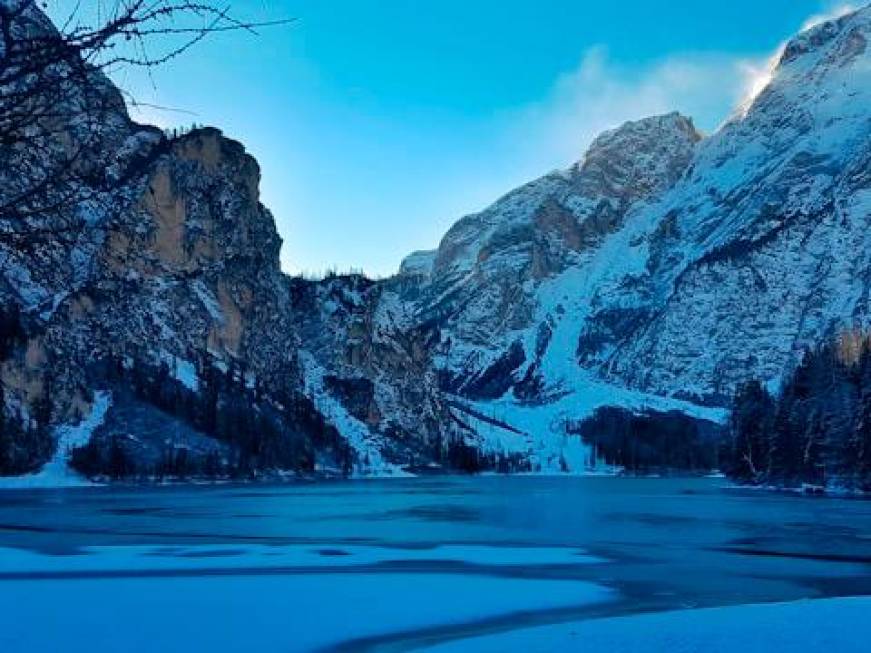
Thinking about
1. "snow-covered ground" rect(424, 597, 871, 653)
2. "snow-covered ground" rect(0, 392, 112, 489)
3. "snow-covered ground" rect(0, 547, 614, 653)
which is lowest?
"snow-covered ground" rect(0, 547, 614, 653)

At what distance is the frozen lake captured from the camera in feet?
50.2

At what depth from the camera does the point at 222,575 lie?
87.0 ft

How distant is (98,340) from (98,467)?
149 ft

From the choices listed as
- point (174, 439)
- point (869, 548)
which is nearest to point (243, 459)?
point (174, 439)

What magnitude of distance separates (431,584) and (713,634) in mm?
12413

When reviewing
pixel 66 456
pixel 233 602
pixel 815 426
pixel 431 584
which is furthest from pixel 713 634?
pixel 66 456

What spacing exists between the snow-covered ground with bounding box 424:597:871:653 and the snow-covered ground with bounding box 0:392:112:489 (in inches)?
5432

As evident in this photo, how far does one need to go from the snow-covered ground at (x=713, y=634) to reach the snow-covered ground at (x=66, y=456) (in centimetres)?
13798

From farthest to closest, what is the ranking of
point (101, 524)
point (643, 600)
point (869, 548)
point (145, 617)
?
point (101, 524) → point (869, 548) → point (643, 600) → point (145, 617)

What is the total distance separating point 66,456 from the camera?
536 feet

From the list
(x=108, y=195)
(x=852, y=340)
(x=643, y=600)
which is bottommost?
(x=643, y=600)

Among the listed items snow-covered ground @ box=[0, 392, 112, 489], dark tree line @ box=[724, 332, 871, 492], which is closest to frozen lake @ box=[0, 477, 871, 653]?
dark tree line @ box=[724, 332, 871, 492]

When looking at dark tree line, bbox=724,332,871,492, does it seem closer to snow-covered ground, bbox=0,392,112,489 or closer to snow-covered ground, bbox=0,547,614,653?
snow-covered ground, bbox=0,547,614,653

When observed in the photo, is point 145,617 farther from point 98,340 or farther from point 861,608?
point 98,340
